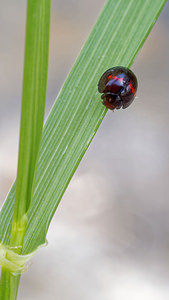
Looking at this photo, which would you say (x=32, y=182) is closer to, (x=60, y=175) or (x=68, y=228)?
(x=60, y=175)

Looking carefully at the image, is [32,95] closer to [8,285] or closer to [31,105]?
[31,105]

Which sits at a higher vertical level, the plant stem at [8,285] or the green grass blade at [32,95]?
the green grass blade at [32,95]

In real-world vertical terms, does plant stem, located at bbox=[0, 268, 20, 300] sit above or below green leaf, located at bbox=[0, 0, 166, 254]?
below

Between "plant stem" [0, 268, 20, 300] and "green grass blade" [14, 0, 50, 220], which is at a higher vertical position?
"green grass blade" [14, 0, 50, 220]

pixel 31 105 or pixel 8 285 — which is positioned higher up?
pixel 31 105

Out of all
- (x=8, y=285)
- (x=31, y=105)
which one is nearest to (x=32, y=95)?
(x=31, y=105)

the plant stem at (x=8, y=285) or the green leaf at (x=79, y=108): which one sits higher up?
the green leaf at (x=79, y=108)

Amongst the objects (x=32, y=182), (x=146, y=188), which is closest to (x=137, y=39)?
(x=32, y=182)

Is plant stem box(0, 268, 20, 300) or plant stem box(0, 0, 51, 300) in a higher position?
plant stem box(0, 0, 51, 300)
